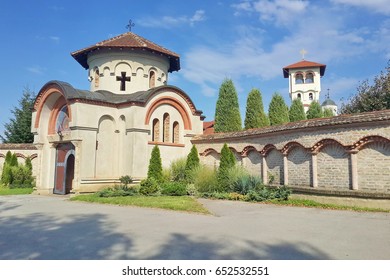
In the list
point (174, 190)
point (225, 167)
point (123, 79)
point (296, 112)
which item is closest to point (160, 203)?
point (174, 190)

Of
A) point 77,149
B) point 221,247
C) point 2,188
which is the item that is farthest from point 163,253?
point 2,188

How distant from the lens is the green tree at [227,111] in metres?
24.2

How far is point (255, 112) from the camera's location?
25297 millimetres

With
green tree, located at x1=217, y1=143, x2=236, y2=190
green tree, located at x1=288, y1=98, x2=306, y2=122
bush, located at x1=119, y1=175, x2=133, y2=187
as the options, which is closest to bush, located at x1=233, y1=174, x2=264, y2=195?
green tree, located at x1=217, y1=143, x2=236, y2=190

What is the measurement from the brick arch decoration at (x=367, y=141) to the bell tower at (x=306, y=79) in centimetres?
4964

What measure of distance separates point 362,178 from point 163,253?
9.02m

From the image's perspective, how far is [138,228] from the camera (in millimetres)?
7750

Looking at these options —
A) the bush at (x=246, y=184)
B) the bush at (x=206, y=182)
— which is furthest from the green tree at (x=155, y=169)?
the bush at (x=246, y=184)

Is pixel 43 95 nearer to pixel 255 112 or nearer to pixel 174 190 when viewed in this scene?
pixel 174 190

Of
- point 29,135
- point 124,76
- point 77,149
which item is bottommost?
point 77,149

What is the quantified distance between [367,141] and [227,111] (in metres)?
13.8

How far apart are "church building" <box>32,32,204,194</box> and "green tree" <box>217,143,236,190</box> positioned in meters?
4.45

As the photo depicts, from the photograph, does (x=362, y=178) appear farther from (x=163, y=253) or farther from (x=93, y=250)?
(x=93, y=250)

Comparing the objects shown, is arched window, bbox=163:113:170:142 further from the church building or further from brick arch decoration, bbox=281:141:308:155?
brick arch decoration, bbox=281:141:308:155
